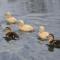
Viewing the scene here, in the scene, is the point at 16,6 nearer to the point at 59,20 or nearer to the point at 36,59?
the point at 59,20

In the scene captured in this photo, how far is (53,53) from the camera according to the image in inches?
274

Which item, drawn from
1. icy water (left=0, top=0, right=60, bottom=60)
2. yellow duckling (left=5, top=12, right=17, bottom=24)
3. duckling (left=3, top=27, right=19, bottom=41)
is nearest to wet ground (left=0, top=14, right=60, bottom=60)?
icy water (left=0, top=0, right=60, bottom=60)

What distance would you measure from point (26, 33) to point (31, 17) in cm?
157

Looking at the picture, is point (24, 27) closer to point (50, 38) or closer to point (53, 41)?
point (50, 38)

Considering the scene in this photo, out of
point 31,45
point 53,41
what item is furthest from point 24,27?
point 53,41

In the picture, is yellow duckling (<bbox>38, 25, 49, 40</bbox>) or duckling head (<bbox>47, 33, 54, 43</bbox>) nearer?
duckling head (<bbox>47, 33, 54, 43</bbox>)

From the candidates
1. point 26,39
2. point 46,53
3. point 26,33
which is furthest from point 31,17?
point 46,53

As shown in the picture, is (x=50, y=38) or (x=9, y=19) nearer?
(x=50, y=38)

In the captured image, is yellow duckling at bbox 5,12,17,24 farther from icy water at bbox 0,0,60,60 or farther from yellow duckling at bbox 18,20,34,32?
yellow duckling at bbox 18,20,34,32

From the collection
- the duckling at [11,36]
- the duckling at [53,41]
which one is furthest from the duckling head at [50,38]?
the duckling at [11,36]

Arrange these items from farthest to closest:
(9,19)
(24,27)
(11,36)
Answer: (9,19) < (24,27) < (11,36)

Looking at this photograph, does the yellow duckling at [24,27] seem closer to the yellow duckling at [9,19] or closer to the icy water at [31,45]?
the icy water at [31,45]

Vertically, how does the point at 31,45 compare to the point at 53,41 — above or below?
below

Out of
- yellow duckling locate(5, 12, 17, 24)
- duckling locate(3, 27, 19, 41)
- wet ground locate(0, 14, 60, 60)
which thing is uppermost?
yellow duckling locate(5, 12, 17, 24)
